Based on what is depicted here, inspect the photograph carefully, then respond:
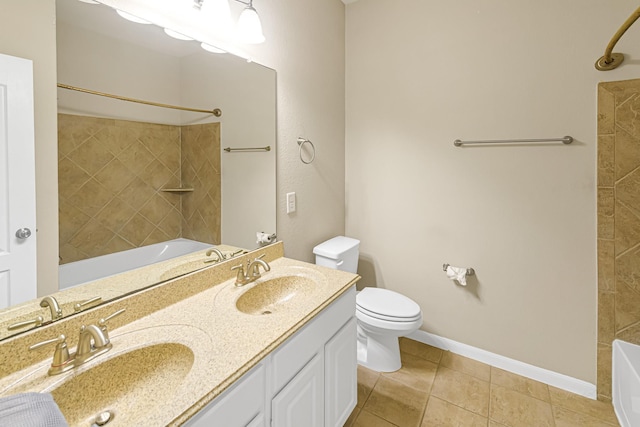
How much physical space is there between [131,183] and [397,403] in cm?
179

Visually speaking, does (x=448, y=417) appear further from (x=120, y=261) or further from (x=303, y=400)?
(x=120, y=261)

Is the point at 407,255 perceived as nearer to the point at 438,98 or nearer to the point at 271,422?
the point at 438,98

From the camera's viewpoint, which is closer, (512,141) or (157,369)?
(157,369)

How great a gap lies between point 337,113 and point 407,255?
124 centimetres

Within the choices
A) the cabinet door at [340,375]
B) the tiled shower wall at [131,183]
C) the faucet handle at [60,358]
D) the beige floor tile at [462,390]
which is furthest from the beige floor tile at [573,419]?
the faucet handle at [60,358]

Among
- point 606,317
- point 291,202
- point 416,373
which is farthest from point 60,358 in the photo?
point 606,317

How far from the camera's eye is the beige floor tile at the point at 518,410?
5.34ft

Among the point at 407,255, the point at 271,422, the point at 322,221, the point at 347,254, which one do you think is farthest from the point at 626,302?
the point at 271,422

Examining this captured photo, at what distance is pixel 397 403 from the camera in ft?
5.77

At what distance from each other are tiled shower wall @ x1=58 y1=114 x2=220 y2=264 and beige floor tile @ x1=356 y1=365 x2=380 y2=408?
1.29 m

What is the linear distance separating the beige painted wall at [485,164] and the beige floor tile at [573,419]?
9.5 inches

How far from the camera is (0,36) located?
0.77 meters

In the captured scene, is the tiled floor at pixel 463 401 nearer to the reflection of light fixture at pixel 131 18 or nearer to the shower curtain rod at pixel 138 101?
the shower curtain rod at pixel 138 101

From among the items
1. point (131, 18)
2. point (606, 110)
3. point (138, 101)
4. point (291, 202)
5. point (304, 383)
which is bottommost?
point (304, 383)
